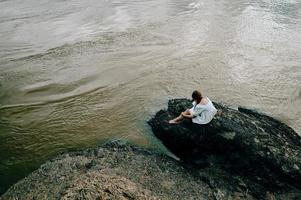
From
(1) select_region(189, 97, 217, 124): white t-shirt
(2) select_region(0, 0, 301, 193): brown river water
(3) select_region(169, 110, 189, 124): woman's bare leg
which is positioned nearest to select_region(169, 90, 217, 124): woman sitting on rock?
(1) select_region(189, 97, 217, 124): white t-shirt

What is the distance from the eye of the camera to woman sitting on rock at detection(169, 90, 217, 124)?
43.4 feet

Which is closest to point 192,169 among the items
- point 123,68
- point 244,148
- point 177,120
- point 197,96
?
point 244,148

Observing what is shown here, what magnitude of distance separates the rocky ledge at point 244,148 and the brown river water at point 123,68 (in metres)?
1.40

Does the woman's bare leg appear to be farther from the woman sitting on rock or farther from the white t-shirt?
the white t-shirt

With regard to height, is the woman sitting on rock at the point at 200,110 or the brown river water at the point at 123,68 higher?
the woman sitting on rock at the point at 200,110

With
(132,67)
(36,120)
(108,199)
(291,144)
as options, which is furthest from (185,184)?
(132,67)

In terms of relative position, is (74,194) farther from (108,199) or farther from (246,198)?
(246,198)

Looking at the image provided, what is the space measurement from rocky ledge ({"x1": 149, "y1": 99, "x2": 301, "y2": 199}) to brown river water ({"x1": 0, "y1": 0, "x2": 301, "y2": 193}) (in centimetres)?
140

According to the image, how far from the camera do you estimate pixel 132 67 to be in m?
24.2

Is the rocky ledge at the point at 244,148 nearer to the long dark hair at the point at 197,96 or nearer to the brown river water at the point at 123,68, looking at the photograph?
the long dark hair at the point at 197,96

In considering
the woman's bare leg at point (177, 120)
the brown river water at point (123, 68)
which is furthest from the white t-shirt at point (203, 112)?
the brown river water at point (123, 68)

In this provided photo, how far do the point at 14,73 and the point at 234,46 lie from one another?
55.0ft

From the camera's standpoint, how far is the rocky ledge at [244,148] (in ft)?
39.2

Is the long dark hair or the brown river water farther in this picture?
the brown river water
